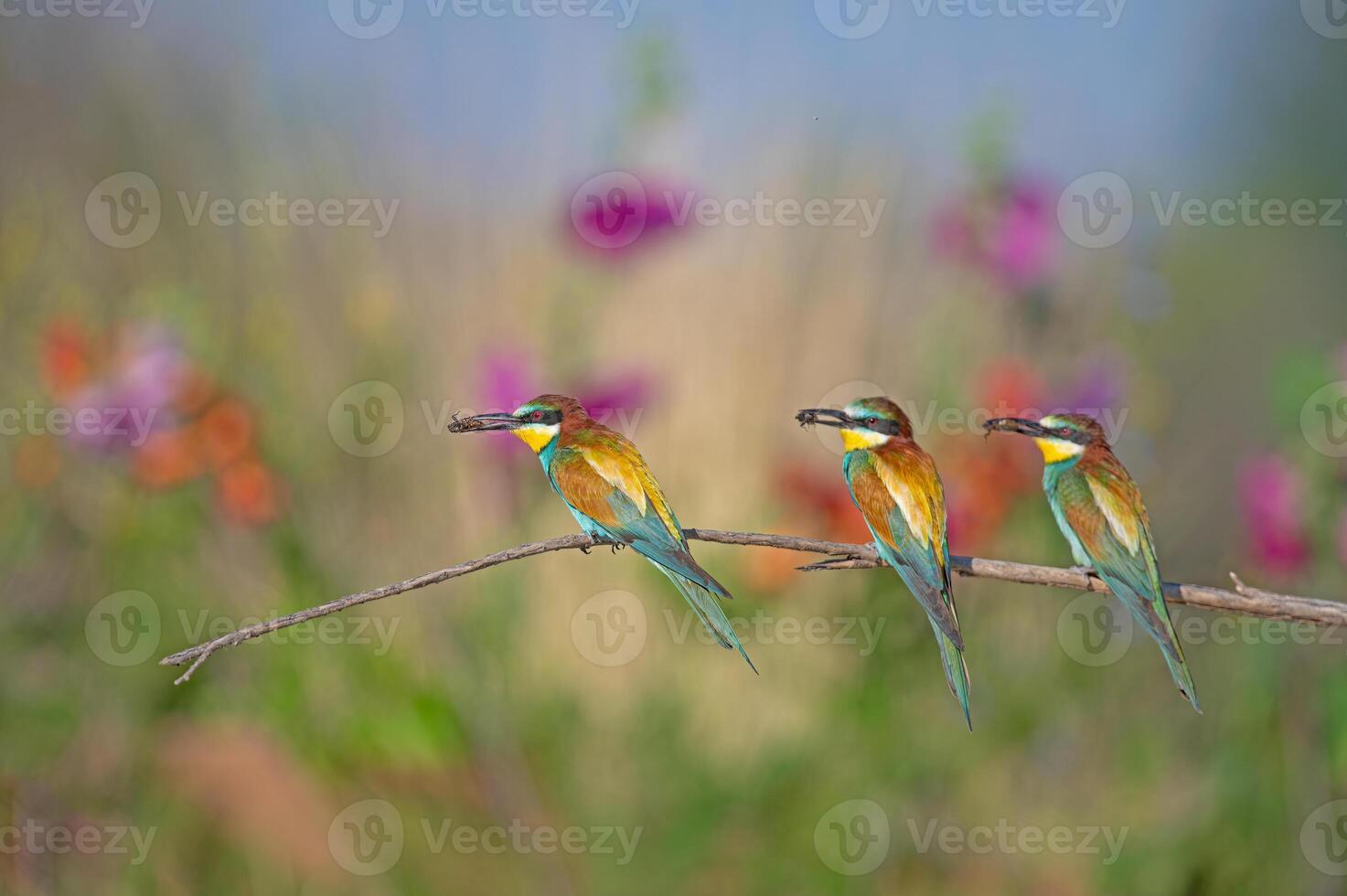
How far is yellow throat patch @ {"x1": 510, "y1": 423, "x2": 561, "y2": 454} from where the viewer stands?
42.5 inches

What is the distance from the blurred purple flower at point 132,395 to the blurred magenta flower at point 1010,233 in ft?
4.97

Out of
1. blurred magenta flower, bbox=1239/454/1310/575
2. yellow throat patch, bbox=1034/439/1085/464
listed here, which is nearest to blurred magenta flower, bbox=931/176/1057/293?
blurred magenta flower, bbox=1239/454/1310/575

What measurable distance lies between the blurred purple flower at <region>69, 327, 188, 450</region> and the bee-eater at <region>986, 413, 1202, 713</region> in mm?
1810

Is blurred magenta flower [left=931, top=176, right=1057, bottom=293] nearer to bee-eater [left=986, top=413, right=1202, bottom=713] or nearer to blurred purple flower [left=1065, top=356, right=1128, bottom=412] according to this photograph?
blurred purple flower [left=1065, top=356, right=1128, bottom=412]

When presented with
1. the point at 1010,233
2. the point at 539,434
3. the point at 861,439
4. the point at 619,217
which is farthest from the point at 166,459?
the point at 861,439

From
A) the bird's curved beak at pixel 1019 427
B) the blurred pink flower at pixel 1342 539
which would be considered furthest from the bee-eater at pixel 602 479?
the blurred pink flower at pixel 1342 539

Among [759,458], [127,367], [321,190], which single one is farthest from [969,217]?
[321,190]

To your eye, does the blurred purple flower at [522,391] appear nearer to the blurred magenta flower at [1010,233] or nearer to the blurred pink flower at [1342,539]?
the blurred magenta flower at [1010,233]

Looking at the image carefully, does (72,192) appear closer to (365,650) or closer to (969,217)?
(365,650)

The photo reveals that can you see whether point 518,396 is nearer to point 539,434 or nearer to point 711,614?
point 539,434

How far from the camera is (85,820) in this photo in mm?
2594

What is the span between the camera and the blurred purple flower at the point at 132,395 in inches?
90.6

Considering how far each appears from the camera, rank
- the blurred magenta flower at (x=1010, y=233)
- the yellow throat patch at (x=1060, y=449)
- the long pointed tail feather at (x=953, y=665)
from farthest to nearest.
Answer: the blurred magenta flower at (x=1010, y=233)
the yellow throat patch at (x=1060, y=449)
the long pointed tail feather at (x=953, y=665)

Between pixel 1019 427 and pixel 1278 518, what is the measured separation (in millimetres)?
1573
